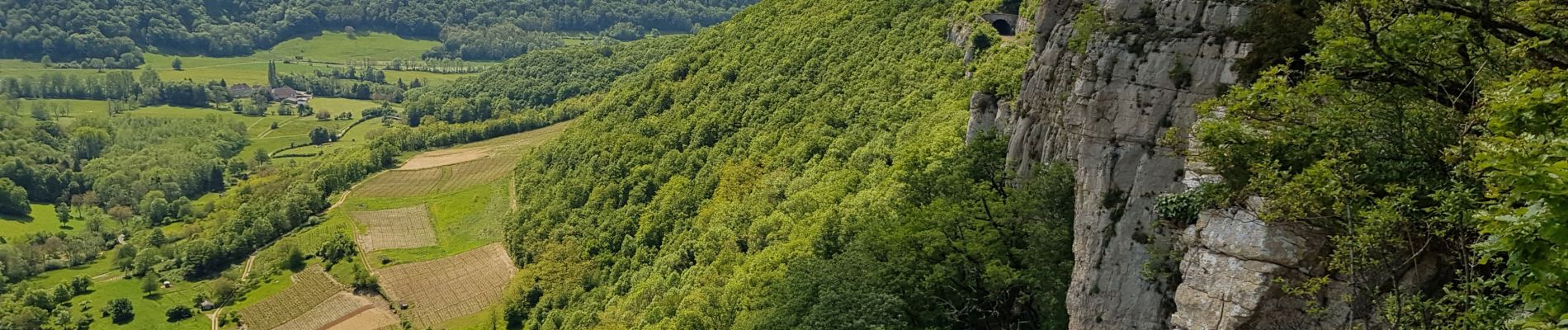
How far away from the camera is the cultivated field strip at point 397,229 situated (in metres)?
151

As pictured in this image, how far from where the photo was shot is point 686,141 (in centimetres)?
11794

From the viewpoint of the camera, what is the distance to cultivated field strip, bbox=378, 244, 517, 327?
A: 12412 centimetres

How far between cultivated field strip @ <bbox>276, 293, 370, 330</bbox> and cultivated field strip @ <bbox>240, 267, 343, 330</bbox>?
134 cm

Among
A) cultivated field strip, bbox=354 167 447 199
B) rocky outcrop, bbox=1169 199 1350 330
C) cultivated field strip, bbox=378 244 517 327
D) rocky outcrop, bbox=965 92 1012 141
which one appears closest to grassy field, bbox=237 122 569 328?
cultivated field strip, bbox=354 167 447 199

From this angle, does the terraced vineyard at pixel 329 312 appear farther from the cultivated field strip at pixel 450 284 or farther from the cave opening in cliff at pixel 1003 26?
the cave opening in cliff at pixel 1003 26

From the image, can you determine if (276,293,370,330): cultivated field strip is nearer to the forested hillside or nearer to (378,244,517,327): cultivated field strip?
(378,244,517,327): cultivated field strip

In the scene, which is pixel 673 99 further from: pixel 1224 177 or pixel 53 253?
pixel 53 253

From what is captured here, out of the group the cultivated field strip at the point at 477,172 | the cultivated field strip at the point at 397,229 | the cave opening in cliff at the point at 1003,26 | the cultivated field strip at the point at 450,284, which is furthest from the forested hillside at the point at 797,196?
the cultivated field strip at the point at 397,229

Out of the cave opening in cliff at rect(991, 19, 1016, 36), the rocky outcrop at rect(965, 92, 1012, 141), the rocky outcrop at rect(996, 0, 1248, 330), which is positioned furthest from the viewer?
the cave opening in cliff at rect(991, 19, 1016, 36)

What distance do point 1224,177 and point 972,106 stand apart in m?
28.9

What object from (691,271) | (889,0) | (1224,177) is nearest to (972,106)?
(1224,177)

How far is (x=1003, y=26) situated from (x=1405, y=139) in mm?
65669

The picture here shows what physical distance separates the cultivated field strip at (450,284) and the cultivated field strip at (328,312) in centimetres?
444

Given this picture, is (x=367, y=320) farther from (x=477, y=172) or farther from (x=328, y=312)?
(x=477, y=172)
